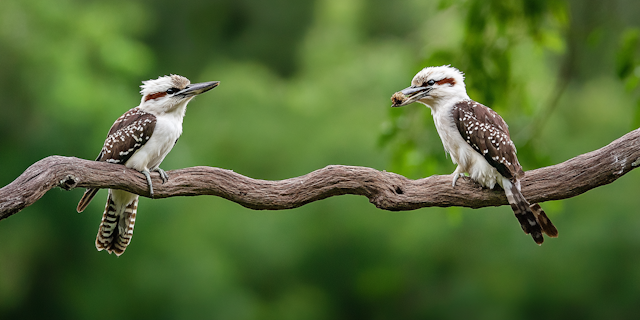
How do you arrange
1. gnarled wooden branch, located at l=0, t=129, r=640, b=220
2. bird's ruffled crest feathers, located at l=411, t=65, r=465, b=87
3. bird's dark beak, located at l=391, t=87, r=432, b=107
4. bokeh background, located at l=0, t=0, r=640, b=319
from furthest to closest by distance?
bokeh background, located at l=0, t=0, r=640, b=319, bird's ruffled crest feathers, located at l=411, t=65, r=465, b=87, bird's dark beak, located at l=391, t=87, r=432, b=107, gnarled wooden branch, located at l=0, t=129, r=640, b=220

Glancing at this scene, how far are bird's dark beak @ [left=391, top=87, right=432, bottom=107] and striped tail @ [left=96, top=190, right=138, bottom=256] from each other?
130 cm

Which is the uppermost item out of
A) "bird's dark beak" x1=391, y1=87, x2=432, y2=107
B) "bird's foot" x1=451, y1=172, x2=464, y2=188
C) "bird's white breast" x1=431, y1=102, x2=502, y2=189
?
"bird's dark beak" x1=391, y1=87, x2=432, y2=107

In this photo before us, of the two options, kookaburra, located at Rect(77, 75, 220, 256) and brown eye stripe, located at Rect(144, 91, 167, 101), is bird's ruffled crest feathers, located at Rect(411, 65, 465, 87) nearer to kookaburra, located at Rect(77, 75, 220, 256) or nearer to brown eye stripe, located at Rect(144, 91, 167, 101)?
kookaburra, located at Rect(77, 75, 220, 256)

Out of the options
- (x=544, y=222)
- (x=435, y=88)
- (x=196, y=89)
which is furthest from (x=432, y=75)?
(x=196, y=89)

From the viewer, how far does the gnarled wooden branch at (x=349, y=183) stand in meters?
2.57

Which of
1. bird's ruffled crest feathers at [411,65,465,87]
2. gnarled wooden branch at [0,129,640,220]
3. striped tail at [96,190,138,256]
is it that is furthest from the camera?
striped tail at [96,190,138,256]

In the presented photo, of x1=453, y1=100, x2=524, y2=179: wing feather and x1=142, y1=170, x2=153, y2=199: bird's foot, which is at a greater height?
x1=453, y1=100, x2=524, y2=179: wing feather

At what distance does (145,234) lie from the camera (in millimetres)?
6531

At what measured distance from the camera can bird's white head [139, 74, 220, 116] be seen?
2.81 meters

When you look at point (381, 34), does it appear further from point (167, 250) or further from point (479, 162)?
point (479, 162)

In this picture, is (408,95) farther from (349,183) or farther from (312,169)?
(312,169)

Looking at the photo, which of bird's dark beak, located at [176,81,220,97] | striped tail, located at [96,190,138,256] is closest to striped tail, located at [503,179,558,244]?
bird's dark beak, located at [176,81,220,97]

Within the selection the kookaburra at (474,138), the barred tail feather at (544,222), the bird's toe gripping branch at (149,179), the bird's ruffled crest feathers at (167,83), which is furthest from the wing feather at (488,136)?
the bird's toe gripping branch at (149,179)

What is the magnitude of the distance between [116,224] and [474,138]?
1.67 meters
